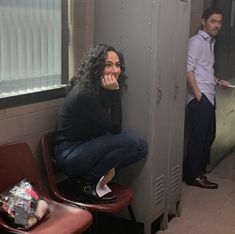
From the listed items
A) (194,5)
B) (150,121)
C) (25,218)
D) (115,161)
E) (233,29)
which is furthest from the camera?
(233,29)

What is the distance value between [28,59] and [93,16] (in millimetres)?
577

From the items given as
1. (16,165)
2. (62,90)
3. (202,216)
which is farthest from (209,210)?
(16,165)

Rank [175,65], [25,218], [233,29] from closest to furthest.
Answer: [25,218]
[175,65]
[233,29]

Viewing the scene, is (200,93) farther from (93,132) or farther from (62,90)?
(93,132)

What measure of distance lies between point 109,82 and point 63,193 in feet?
2.36

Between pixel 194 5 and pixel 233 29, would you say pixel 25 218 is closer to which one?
pixel 194 5

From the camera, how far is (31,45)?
9.06 ft

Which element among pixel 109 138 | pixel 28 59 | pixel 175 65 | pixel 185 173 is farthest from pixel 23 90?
pixel 185 173

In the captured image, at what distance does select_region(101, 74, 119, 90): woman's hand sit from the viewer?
8.93 ft

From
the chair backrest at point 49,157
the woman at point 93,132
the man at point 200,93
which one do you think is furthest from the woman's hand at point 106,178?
the man at point 200,93

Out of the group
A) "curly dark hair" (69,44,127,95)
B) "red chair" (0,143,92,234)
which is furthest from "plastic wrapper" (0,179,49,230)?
"curly dark hair" (69,44,127,95)

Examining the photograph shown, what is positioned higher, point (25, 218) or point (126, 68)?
point (126, 68)

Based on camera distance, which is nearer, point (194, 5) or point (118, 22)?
point (118, 22)

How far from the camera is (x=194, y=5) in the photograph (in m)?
4.24
